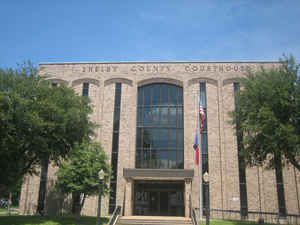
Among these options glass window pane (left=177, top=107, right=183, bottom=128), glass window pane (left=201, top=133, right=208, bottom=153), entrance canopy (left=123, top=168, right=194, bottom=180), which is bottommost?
entrance canopy (left=123, top=168, right=194, bottom=180)

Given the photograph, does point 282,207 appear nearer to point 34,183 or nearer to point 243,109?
point 243,109

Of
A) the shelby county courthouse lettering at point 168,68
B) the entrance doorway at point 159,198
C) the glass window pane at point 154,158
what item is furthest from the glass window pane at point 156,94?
the entrance doorway at point 159,198

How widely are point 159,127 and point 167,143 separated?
188 centimetres

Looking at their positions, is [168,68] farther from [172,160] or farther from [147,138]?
[172,160]

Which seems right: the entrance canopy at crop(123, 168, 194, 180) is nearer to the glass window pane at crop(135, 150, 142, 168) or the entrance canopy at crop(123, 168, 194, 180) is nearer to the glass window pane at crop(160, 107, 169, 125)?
the glass window pane at crop(135, 150, 142, 168)

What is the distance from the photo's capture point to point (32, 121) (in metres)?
19.6

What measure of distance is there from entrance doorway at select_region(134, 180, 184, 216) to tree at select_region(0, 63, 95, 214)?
32.8 ft

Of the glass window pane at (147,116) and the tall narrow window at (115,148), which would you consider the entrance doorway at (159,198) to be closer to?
the tall narrow window at (115,148)

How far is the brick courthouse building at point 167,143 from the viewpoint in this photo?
2900cm

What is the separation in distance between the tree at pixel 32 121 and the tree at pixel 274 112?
1223cm

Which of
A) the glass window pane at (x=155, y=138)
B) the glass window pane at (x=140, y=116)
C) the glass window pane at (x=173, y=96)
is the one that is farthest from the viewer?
the glass window pane at (x=173, y=96)

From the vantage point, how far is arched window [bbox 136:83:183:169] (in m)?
30.7

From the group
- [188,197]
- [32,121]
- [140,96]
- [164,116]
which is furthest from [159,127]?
[32,121]

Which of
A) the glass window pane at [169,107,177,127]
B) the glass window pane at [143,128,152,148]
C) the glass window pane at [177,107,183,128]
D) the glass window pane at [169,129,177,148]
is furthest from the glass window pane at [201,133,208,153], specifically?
the glass window pane at [143,128,152,148]
